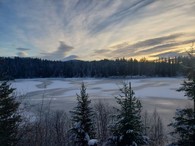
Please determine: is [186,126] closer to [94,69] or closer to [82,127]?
[82,127]

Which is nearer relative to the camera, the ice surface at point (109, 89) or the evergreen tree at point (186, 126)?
the evergreen tree at point (186, 126)

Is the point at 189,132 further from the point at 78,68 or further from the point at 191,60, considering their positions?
the point at 78,68

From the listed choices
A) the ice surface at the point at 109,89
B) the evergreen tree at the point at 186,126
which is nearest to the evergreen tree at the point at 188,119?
the evergreen tree at the point at 186,126

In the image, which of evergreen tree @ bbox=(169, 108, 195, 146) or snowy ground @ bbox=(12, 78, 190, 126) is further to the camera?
snowy ground @ bbox=(12, 78, 190, 126)

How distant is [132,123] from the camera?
8055 millimetres

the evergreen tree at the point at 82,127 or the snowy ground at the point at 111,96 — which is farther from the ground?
the evergreen tree at the point at 82,127

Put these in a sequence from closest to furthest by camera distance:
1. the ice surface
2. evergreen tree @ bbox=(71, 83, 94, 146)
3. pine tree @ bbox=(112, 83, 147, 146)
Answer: pine tree @ bbox=(112, 83, 147, 146), evergreen tree @ bbox=(71, 83, 94, 146), the ice surface

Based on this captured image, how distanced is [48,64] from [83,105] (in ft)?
455

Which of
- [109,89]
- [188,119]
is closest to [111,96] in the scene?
[109,89]

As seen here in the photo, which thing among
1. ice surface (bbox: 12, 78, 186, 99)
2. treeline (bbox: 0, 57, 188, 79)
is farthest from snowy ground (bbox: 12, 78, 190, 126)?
treeline (bbox: 0, 57, 188, 79)

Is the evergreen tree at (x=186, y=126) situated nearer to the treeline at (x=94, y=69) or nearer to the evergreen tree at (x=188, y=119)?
the evergreen tree at (x=188, y=119)

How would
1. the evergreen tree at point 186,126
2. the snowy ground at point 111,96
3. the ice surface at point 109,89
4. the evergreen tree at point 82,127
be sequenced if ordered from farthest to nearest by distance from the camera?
the ice surface at point 109,89
the snowy ground at point 111,96
the evergreen tree at point 82,127
the evergreen tree at point 186,126

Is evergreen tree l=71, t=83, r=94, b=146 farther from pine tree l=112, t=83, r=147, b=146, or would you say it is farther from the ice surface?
the ice surface

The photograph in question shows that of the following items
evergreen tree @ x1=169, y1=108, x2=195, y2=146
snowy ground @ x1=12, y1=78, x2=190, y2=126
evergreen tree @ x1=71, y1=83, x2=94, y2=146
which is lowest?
snowy ground @ x1=12, y1=78, x2=190, y2=126
